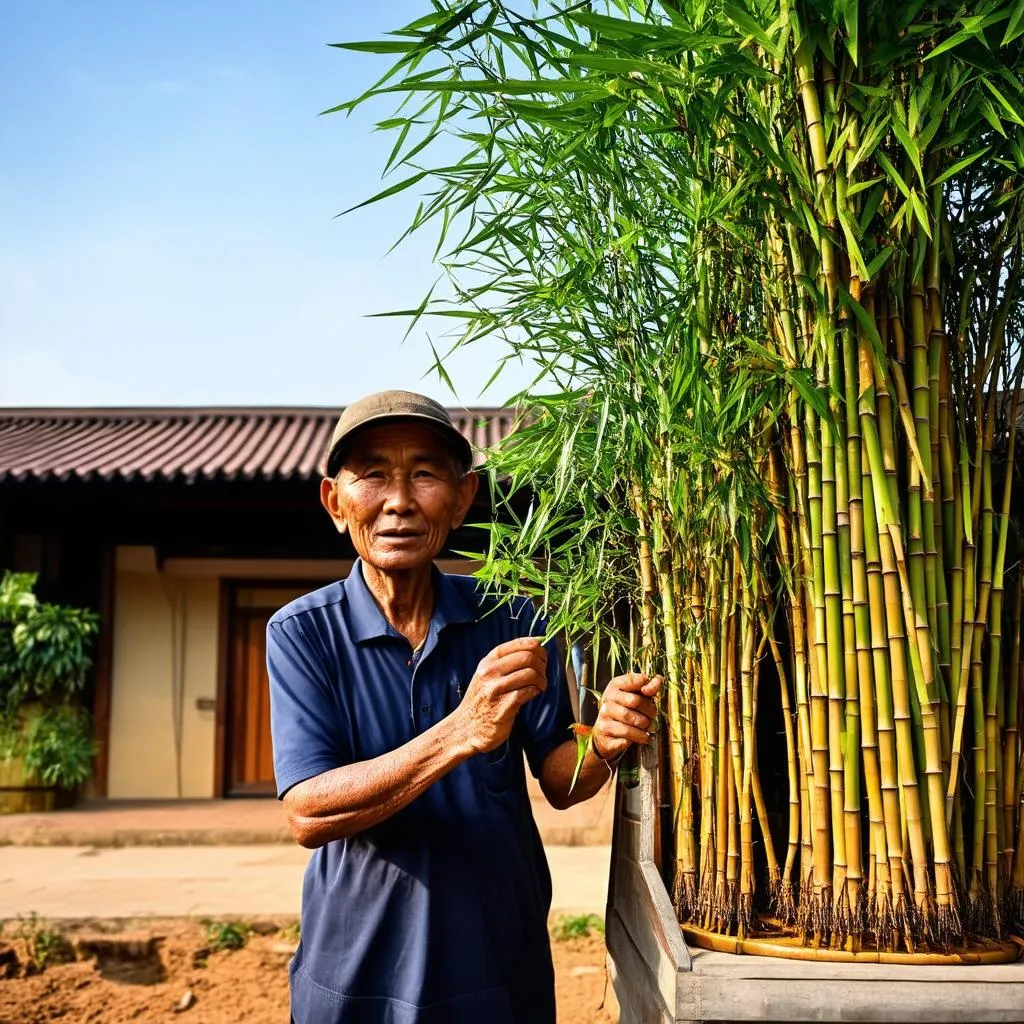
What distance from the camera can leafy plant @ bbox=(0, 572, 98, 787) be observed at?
768cm

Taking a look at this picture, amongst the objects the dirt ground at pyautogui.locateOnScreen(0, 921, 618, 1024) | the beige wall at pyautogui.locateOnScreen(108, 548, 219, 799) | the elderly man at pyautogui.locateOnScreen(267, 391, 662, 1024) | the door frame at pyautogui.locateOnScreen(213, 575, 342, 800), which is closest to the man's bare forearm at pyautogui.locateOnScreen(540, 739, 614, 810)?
the elderly man at pyautogui.locateOnScreen(267, 391, 662, 1024)

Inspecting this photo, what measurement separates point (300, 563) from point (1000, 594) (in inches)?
307

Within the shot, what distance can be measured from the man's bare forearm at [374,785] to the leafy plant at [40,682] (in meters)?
7.11

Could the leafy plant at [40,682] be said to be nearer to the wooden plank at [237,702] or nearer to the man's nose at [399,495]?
the wooden plank at [237,702]

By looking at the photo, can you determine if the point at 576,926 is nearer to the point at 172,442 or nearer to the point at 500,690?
the point at 500,690

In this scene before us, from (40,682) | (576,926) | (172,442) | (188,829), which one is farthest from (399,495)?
(172,442)

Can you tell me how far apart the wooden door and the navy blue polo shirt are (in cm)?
748

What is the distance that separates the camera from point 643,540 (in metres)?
1.49

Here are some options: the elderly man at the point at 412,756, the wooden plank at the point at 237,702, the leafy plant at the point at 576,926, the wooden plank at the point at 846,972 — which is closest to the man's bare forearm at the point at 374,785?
the elderly man at the point at 412,756

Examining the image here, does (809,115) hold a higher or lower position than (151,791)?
higher

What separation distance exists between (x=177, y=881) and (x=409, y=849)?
4540mm

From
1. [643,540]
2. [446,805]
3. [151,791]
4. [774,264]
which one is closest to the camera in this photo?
[774,264]

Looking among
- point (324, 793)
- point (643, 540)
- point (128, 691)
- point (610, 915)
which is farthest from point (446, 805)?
point (128, 691)

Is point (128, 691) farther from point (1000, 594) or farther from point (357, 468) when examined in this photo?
point (1000, 594)
